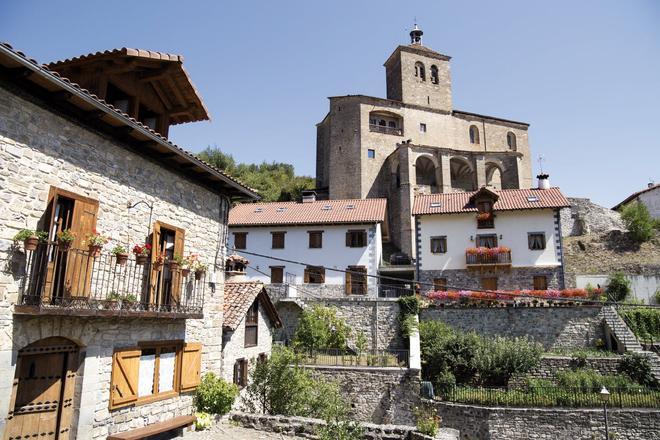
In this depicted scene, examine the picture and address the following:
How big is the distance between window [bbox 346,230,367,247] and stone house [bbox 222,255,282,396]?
12.1m

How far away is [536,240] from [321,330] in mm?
15489

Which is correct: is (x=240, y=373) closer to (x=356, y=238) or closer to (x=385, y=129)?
(x=356, y=238)

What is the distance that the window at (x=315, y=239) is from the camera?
99.7 feet

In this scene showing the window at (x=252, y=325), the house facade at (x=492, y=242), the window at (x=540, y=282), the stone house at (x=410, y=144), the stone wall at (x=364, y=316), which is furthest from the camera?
the stone house at (x=410, y=144)

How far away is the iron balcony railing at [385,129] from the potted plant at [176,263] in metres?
40.7

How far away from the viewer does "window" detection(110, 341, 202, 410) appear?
955 cm

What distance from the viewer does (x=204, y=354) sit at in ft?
41.9

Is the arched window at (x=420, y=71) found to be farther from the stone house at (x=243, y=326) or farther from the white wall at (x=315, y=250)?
the stone house at (x=243, y=326)

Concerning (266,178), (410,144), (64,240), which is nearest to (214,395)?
(64,240)

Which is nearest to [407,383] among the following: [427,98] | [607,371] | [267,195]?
[607,371]

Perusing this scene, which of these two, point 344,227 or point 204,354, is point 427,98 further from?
point 204,354

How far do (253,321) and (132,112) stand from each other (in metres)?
8.63

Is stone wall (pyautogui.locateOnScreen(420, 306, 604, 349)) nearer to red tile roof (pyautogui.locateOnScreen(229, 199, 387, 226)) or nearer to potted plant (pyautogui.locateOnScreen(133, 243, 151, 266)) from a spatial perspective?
red tile roof (pyautogui.locateOnScreen(229, 199, 387, 226))

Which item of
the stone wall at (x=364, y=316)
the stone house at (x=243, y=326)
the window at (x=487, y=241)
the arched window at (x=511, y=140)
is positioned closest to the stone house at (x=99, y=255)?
the stone house at (x=243, y=326)
